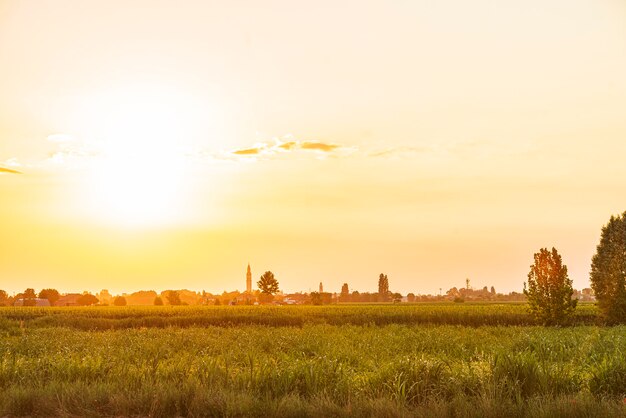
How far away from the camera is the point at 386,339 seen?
27.2 m

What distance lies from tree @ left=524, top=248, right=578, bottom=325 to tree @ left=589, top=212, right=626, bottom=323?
561 centimetres

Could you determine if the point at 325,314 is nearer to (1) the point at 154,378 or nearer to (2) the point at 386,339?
(2) the point at 386,339

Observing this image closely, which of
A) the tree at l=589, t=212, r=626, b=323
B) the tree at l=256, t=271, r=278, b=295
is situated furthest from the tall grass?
the tree at l=256, t=271, r=278, b=295

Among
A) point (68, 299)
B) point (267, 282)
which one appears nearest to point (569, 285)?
point (267, 282)

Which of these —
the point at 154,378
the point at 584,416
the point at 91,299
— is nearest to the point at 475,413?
the point at 584,416

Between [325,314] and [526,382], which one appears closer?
[526,382]

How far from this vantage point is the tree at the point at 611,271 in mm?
44750

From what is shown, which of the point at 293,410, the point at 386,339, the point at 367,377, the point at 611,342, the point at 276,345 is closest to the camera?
the point at 293,410

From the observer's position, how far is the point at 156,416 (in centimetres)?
1092

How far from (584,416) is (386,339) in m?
17.9

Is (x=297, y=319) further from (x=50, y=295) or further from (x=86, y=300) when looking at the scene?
(x=50, y=295)

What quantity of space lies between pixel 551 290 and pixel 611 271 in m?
8.50

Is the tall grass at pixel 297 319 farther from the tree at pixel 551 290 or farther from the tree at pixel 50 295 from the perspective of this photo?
the tree at pixel 50 295

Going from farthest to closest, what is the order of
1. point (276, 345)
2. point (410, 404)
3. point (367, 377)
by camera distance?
point (276, 345) < point (367, 377) < point (410, 404)
